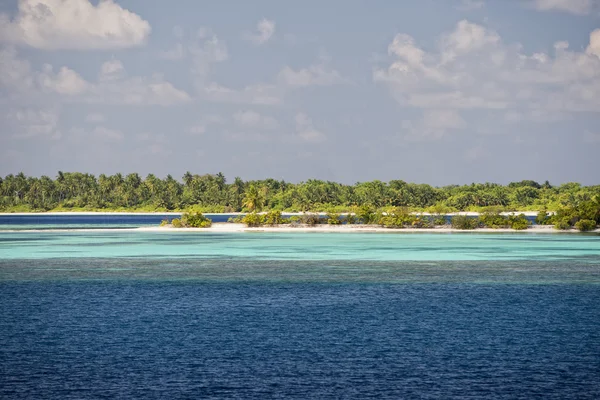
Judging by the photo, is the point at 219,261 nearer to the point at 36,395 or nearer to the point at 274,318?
the point at 274,318

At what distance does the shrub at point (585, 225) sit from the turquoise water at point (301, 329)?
41.9m

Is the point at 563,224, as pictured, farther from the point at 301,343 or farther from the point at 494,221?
the point at 301,343

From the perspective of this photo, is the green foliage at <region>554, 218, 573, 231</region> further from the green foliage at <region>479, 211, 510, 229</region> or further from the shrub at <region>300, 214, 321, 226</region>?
the shrub at <region>300, 214, 321, 226</region>

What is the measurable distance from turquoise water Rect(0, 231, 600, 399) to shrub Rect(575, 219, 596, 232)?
4195 cm

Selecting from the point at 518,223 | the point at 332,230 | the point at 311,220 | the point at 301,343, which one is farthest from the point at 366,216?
the point at 301,343

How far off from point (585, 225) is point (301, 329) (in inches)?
2963

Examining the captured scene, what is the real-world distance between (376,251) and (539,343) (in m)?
39.6

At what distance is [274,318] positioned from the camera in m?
30.4

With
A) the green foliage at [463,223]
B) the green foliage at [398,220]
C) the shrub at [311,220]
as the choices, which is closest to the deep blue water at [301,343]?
the green foliage at [463,223]

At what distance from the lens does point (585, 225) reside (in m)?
95.2

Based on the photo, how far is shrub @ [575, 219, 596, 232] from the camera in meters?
94.9

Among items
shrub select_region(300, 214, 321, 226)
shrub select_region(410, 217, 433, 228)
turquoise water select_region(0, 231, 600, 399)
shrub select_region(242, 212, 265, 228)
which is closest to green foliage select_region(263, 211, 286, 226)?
shrub select_region(242, 212, 265, 228)

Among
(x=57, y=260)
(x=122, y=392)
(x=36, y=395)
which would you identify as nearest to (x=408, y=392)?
(x=122, y=392)

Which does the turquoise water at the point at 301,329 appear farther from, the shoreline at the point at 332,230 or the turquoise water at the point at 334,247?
the shoreline at the point at 332,230
